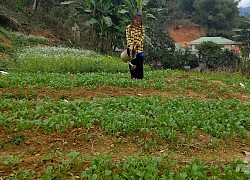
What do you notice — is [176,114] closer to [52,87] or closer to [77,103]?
[77,103]

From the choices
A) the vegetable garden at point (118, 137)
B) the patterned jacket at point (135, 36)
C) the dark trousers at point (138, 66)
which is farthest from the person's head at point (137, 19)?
the vegetable garden at point (118, 137)

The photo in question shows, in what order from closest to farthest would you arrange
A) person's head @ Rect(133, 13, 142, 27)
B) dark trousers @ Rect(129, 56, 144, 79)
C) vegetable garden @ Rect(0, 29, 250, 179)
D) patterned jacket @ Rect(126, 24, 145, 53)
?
vegetable garden @ Rect(0, 29, 250, 179) → person's head @ Rect(133, 13, 142, 27) → patterned jacket @ Rect(126, 24, 145, 53) → dark trousers @ Rect(129, 56, 144, 79)

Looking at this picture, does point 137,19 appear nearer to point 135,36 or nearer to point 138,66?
point 135,36

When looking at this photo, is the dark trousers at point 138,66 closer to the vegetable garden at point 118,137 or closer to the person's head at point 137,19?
the person's head at point 137,19

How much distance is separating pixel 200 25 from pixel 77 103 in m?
41.3

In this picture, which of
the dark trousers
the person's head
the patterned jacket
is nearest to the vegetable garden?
the dark trousers

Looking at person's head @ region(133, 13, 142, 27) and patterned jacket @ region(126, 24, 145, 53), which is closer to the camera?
person's head @ region(133, 13, 142, 27)

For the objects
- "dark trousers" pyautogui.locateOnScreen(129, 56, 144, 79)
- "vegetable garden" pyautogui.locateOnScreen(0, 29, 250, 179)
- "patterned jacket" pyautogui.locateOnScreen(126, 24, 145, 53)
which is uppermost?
"patterned jacket" pyautogui.locateOnScreen(126, 24, 145, 53)

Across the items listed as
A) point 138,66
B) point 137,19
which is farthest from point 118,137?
point 137,19

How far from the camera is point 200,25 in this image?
43.1 metres

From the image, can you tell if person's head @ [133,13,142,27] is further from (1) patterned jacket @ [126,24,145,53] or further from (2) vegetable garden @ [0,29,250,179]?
(2) vegetable garden @ [0,29,250,179]

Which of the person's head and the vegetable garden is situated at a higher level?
the person's head

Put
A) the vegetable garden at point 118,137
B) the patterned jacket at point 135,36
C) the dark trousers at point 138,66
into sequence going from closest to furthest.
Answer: the vegetable garden at point 118,137 → the patterned jacket at point 135,36 → the dark trousers at point 138,66

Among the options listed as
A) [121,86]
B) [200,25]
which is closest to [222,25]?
[200,25]
